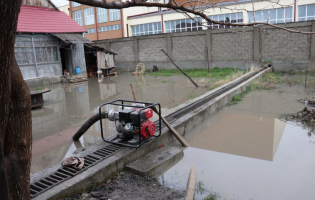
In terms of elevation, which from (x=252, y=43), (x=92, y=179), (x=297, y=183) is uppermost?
(x=252, y=43)

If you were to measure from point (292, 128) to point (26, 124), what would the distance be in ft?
20.2

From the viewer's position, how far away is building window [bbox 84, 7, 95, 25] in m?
42.6

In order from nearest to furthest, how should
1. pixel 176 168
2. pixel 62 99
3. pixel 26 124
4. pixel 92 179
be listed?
pixel 26 124 → pixel 92 179 → pixel 176 168 → pixel 62 99

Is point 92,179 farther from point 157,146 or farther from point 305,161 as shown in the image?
point 305,161

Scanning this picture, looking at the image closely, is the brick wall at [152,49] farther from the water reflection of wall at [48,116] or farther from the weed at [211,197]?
the weed at [211,197]

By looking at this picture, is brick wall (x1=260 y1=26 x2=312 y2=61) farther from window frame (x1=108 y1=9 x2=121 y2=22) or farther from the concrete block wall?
window frame (x1=108 y1=9 x2=121 y2=22)

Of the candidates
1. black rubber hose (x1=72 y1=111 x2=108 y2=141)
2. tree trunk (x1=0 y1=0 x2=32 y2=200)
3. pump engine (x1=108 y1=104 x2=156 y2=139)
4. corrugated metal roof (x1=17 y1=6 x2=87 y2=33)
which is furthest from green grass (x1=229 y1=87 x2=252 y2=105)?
corrugated metal roof (x1=17 y1=6 x2=87 y2=33)

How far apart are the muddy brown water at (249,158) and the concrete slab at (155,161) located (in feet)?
0.42

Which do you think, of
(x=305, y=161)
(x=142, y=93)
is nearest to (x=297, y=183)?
(x=305, y=161)

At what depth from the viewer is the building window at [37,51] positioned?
1514cm

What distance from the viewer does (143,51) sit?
72.7 ft

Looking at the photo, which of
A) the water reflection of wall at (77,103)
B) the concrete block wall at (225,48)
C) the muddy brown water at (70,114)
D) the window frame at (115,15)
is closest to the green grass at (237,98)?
the muddy brown water at (70,114)

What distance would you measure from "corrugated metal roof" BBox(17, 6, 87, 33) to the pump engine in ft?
41.0

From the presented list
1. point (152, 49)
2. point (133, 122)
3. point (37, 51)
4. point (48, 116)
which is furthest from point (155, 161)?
point (152, 49)
